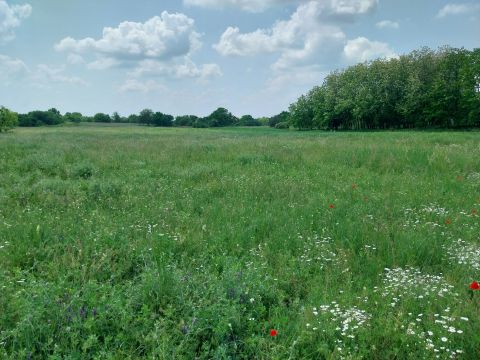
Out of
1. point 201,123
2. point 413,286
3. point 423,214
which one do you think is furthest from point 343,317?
point 201,123

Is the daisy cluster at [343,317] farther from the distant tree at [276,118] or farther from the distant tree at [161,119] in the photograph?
the distant tree at [276,118]

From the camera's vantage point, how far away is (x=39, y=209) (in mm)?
6855

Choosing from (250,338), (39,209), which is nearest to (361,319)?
(250,338)

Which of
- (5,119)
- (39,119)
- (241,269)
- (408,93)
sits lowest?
(241,269)

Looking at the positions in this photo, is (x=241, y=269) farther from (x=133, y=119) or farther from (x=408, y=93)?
(x=133, y=119)

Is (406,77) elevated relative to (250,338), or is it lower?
elevated

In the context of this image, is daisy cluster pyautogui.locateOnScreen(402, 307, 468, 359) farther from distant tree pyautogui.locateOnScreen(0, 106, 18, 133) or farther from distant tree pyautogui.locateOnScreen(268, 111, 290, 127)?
distant tree pyautogui.locateOnScreen(268, 111, 290, 127)

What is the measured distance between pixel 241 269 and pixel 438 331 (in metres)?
2.12

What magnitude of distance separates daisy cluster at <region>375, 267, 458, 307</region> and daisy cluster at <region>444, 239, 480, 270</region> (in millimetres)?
579

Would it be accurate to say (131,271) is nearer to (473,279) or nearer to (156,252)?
(156,252)

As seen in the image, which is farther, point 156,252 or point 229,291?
point 156,252

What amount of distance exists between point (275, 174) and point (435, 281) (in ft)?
22.7

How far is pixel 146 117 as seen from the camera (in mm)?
103812

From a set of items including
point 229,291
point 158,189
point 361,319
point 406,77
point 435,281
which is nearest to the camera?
point 361,319
